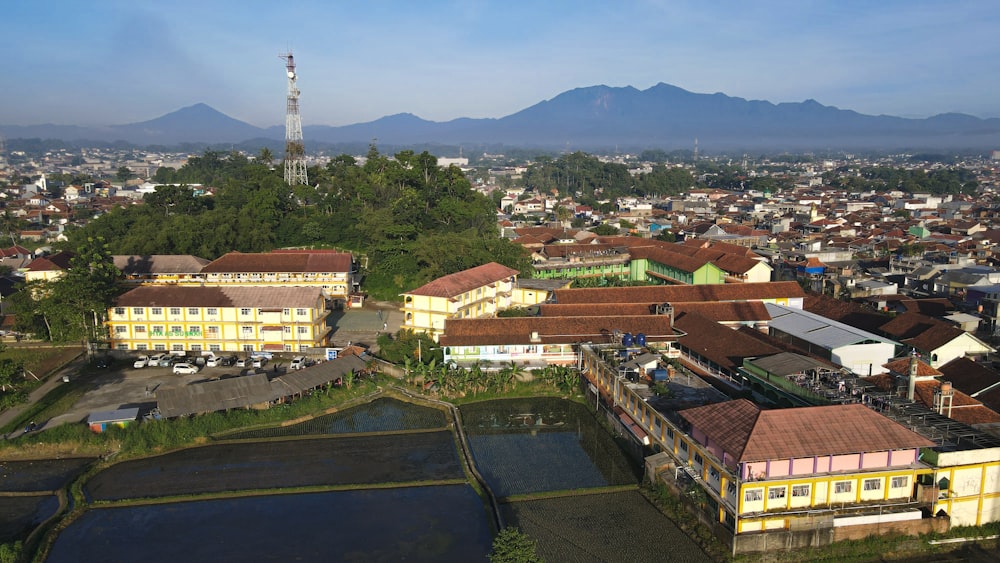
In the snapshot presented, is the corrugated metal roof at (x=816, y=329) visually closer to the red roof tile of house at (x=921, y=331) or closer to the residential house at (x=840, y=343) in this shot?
the residential house at (x=840, y=343)

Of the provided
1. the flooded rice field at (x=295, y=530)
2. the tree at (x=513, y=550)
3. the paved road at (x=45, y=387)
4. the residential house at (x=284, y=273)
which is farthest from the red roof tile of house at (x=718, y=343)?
the paved road at (x=45, y=387)

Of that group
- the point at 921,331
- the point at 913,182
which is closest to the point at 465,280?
the point at 921,331

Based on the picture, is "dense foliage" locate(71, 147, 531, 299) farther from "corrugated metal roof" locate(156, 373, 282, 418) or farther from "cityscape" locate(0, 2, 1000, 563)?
"corrugated metal roof" locate(156, 373, 282, 418)

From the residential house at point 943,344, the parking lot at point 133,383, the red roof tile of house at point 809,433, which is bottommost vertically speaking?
the parking lot at point 133,383

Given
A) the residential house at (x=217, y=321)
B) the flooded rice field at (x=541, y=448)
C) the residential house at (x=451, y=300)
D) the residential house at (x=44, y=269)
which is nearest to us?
the flooded rice field at (x=541, y=448)

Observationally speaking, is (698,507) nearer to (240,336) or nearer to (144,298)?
(240,336)

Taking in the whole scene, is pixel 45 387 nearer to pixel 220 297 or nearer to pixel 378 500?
pixel 220 297

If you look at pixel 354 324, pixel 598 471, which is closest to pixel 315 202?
pixel 354 324

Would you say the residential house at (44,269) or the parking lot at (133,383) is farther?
the residential house at (44,269)
